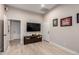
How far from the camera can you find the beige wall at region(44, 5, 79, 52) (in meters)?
3.67

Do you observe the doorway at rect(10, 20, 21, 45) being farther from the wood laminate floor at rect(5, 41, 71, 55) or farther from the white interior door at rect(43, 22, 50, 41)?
the white interior door at rect(43, 22, 50, 41)

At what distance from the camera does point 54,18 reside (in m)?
5.22

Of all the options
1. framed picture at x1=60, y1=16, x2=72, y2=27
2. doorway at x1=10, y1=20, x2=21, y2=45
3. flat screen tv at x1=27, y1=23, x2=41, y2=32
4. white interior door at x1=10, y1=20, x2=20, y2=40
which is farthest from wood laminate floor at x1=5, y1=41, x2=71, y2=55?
framed picture at x1=60, y1=16, x2=72, y2=27

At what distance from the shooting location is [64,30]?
4.39m

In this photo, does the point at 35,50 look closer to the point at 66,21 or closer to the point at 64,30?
the point at 64,30

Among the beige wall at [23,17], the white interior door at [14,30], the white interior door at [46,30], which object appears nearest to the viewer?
the beige wall at [23,17]

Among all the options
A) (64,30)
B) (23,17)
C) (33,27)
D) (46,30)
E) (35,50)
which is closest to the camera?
(35,50)

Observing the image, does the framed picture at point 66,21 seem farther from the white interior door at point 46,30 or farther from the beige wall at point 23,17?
the beige wall at point 23,17

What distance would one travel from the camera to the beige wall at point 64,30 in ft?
12.0

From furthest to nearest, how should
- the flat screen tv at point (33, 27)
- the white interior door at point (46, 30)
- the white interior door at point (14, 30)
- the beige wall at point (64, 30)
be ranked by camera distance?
the white interior door at point (46, 30), the flat screen tv at point (33, 27), the white interior door at point (14, 30), the beige wall at point (64, 30)

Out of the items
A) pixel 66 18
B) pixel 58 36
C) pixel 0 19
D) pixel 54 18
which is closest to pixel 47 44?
pixel 58 36

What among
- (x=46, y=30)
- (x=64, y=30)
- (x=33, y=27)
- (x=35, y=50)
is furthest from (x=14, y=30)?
(x=64, y=30)

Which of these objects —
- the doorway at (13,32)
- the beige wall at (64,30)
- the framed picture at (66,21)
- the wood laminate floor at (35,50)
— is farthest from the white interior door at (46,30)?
the doorway at (13,32)
